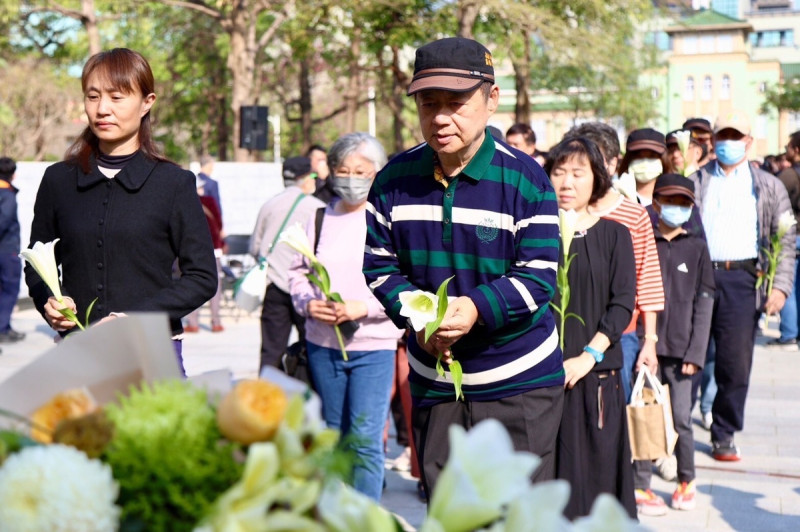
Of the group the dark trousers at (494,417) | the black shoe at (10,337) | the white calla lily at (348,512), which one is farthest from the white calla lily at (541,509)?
the black shoe at (10,337)

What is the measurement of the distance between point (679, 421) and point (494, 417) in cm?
372

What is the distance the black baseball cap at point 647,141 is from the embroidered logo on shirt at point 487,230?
169 inches

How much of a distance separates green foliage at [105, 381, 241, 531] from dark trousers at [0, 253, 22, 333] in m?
13.9

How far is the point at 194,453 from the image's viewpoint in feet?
4.92

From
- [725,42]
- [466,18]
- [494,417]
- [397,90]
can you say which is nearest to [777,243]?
[494,417]

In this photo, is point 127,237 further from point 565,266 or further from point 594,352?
point 594,352

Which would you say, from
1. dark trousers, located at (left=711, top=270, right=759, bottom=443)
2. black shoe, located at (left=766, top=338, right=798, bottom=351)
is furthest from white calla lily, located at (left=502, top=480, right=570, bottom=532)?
black shoe, located at (left=766, top=338, right=798, bottom=351)

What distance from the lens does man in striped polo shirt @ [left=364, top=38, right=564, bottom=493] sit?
146 inches

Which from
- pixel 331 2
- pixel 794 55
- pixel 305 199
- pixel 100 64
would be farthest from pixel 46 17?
pixel 794 55

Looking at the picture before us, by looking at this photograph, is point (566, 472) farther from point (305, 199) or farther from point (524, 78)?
point (524, 78)

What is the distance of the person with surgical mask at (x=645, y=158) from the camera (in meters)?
7.83

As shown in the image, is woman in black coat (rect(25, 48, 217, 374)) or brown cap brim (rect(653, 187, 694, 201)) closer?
woman in black coat (rect(25, 48, 217, 374))

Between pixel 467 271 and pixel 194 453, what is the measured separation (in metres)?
2.36

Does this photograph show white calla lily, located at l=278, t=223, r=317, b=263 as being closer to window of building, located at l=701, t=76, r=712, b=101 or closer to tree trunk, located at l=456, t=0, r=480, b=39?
tree trunk, located at l=456, t=0, r=480, b=39
